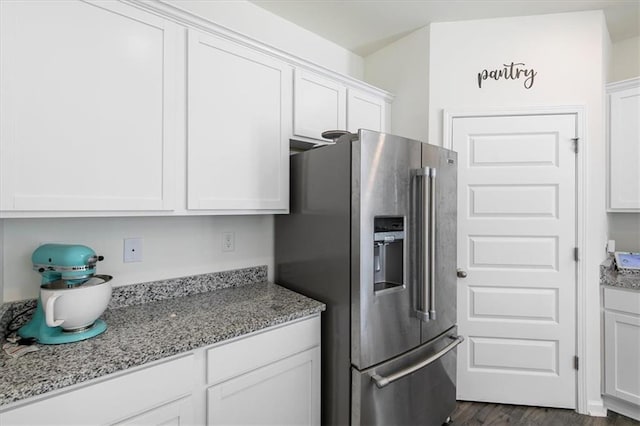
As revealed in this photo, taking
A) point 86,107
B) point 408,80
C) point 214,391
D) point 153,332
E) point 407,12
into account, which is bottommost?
point 214,391

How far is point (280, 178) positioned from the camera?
1739 mm

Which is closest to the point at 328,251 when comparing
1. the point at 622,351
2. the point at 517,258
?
the point at 517,258

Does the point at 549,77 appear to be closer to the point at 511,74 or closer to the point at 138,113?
the point at 511,74

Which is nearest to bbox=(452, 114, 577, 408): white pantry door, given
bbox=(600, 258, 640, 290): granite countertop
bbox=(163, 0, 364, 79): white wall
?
bbox=(600, 258, 640, 290): granite countertop

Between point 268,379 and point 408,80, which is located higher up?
Answer: point 408,80

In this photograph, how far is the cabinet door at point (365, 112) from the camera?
2.13m

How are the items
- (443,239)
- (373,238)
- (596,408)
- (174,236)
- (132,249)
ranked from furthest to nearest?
(596,408)
(443,239)
(174,236)
(132,249)
(373,238)

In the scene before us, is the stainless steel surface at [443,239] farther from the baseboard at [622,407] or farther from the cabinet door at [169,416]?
the baseboard at [622,407]

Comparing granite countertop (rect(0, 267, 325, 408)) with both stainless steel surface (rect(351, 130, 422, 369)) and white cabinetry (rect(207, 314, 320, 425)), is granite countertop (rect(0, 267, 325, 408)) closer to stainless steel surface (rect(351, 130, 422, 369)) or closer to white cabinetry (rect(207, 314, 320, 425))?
white cabinetry (rect(207, 314, 320, 425))

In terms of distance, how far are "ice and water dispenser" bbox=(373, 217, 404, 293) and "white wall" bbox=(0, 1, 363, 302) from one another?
799 millimetres

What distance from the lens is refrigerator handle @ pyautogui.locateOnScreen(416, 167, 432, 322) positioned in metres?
Answer: 1.55

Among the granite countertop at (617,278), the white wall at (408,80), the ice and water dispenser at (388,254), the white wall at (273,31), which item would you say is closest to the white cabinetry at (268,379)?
the ice and water dispenser at (388,254)

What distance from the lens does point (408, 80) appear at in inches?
93.9

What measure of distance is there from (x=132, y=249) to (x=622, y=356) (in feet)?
10.1
